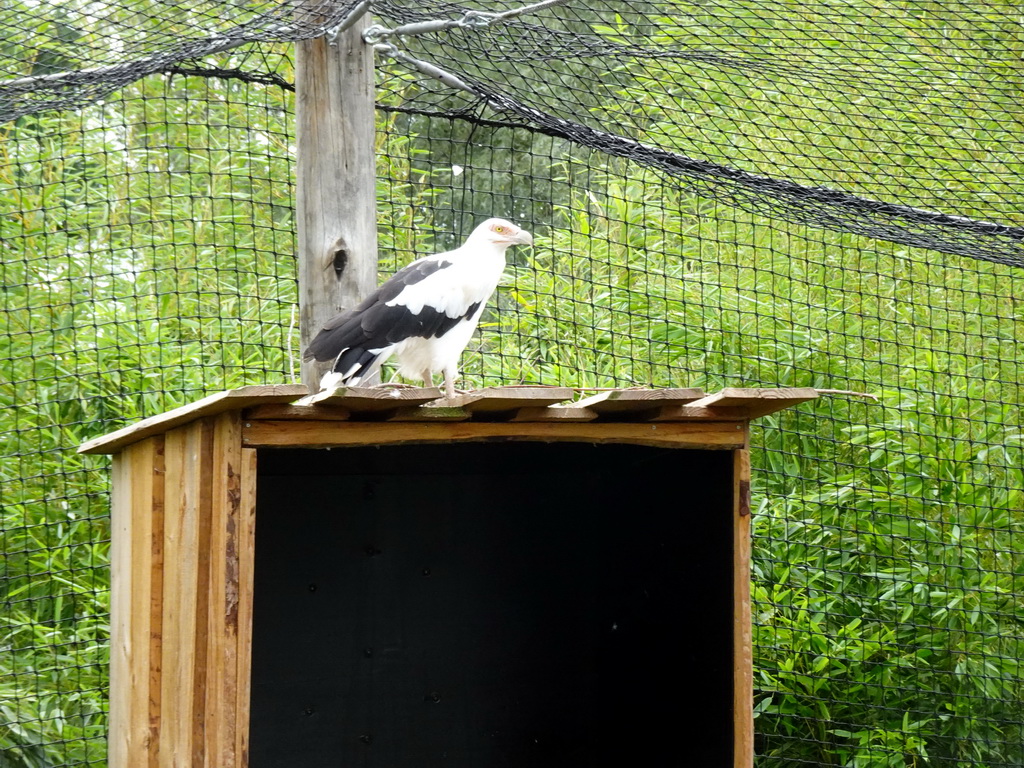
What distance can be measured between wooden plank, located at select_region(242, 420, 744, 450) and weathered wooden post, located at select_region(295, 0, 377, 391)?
77 centimetres

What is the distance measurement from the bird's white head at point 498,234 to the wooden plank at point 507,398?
0.74 metres

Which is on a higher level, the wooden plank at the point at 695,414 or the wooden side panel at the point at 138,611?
the wooden plank at the point at 695,414

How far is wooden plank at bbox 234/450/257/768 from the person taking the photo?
2.10 metres

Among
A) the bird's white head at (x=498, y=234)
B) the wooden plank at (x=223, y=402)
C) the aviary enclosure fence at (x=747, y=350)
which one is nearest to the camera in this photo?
the wooden plank at (x=223, y=402)

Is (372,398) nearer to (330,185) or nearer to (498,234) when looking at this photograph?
(498,234)

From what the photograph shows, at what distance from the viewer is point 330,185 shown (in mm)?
2982

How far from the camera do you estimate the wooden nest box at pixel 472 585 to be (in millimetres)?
2334

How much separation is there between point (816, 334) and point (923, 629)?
1244 millimetres

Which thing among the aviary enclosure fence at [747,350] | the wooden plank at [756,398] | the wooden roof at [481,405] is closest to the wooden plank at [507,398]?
the wooden roof at [481,405]

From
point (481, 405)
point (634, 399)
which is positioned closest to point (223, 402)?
point (481, 405)

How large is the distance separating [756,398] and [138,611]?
1350 mm

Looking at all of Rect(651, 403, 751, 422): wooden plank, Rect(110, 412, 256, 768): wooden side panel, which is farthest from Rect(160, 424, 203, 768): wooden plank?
Rect(651, 403, 751, 422): wooden plank

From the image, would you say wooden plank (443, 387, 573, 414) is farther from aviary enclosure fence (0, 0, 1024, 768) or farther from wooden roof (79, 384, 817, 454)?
aviary enclosure fence (0, 0, 1024, 768)

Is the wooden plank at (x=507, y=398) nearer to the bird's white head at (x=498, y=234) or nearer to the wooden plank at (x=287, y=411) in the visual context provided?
the wooden plank at (x=287, y=411)
